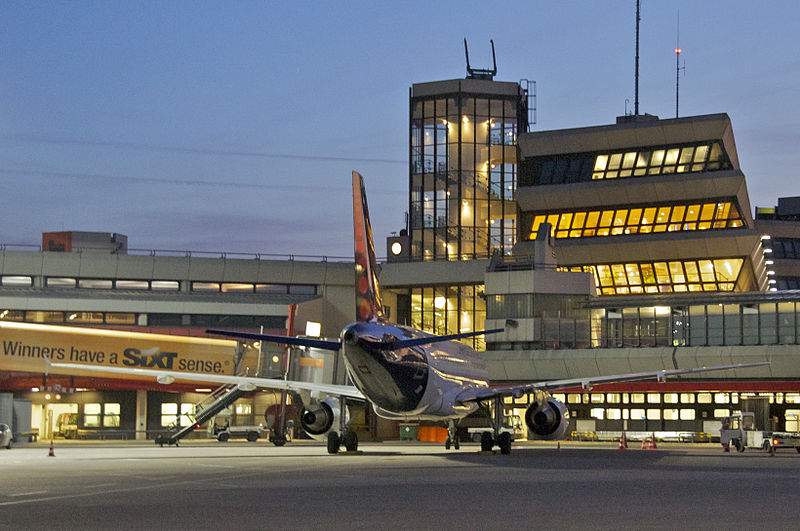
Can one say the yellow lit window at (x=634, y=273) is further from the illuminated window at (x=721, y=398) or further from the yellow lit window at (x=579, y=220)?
the illuminated window at (x=721, y=398)

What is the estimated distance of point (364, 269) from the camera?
36781mm

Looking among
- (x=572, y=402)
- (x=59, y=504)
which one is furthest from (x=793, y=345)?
(x=59, y=504)

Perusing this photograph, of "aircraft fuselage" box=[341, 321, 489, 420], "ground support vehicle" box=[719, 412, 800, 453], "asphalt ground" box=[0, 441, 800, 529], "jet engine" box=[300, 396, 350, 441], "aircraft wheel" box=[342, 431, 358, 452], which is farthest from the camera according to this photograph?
"ground support vehicle" box=[719, 412, 800, 453]

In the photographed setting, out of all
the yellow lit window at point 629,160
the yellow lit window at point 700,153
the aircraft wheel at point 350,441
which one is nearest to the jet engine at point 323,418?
the aircraft wheel at point 350,441

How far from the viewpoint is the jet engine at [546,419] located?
1619 inches

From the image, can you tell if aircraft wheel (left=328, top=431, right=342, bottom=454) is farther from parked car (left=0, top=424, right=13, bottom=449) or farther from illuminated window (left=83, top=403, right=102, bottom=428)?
illuminated window (left=83, top=403, right=102, bottom=428)

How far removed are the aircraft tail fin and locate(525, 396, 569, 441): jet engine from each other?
8091 millimetres

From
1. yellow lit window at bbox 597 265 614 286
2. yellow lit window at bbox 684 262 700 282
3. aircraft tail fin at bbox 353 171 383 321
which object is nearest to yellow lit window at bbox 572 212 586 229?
yellow lit window at bbox 597 265 614 286

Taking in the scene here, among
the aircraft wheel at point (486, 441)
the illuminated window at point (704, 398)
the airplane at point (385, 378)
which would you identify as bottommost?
the aircraft wheel at point (486, 441)

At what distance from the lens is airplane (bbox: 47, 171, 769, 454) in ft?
113

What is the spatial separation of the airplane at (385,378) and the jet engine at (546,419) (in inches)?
1.5

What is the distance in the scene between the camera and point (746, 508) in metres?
17.6

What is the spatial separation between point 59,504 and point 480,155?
78550 mm

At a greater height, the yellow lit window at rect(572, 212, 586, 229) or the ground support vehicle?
the yellow lit window at rect(572, 212, 586, 229)
